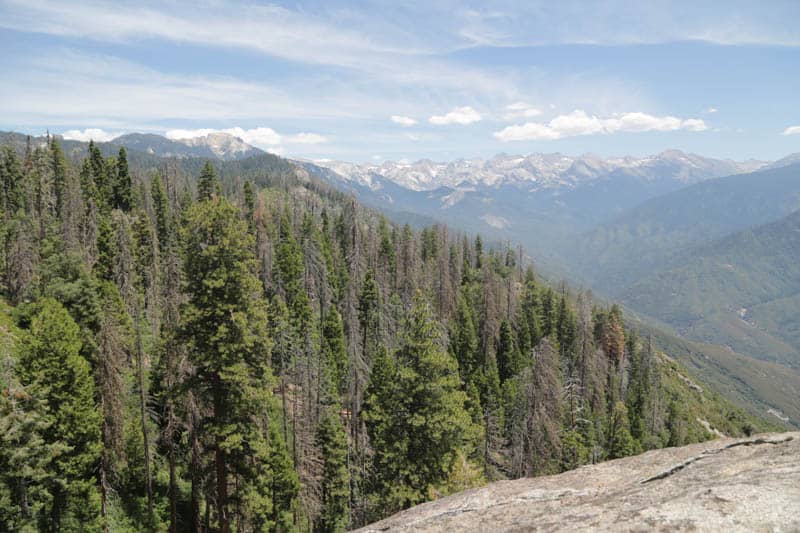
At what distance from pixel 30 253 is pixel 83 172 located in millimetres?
36247

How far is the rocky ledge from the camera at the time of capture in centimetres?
496

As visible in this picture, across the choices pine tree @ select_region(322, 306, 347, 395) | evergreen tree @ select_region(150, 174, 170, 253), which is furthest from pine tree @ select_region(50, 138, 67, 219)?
pine tree @ select_region(322, 306, 347, 395)

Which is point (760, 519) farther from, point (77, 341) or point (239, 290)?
point (77, 341)

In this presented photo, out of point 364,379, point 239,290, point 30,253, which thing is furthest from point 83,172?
point 239,290

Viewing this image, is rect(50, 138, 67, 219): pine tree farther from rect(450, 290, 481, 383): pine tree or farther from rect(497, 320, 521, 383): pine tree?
rect(497, 320, 521, 383): pine tree

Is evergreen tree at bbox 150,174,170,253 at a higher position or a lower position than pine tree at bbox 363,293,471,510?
higher

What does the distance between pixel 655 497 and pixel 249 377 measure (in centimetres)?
1455

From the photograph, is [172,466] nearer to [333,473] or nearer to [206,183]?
[333,473]

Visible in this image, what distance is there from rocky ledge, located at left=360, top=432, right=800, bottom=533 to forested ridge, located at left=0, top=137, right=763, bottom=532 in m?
11.3

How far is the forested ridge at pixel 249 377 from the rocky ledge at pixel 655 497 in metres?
11.3

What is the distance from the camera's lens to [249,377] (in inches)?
681

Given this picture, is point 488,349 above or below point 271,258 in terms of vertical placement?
below

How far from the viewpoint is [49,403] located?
77.8ft

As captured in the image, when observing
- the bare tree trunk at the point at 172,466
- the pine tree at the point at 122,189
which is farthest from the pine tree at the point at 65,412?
the pine tree at the point at 122,189
